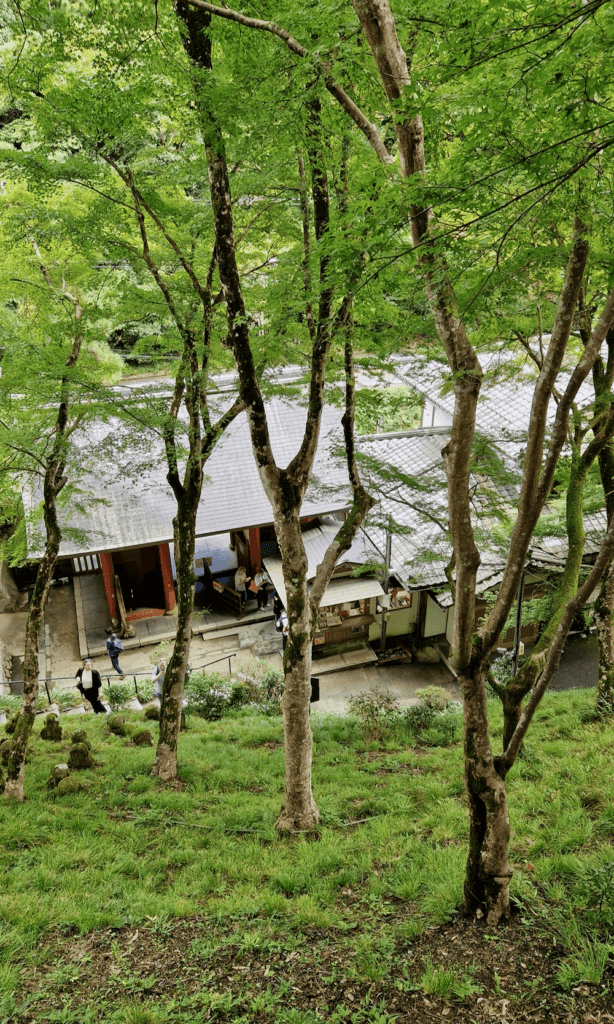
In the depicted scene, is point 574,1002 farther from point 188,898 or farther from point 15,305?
point 15,305

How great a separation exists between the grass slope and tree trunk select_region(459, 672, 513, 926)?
10.9 inches

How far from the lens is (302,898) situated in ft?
17.2

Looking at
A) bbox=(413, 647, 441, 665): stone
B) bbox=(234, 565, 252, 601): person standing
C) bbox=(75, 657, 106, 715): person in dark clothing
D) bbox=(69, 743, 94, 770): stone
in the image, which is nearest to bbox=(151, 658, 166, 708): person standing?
bbox=(75, 657, 106, 715): person in dark clothing

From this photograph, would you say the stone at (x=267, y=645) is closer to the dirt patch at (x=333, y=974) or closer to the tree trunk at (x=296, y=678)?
the tree trunk at (x=296, y=678)

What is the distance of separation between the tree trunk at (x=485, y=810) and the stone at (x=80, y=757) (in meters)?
6.48

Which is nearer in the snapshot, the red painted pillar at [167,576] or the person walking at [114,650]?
the person walking at [114,650]

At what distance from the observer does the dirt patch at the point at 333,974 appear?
378 centimetres

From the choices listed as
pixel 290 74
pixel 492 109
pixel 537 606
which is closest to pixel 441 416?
pixel 537 606

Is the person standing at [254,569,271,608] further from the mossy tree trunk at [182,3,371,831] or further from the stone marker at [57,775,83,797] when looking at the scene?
→ the mossy tree trunk at [182,3,371,831]

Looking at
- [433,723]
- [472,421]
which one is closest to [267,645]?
[433,723]

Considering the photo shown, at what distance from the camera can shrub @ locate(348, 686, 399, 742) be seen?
10289 mm

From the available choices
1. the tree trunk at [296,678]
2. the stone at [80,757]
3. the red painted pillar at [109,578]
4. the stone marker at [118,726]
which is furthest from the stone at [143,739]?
the red painted pillar at [109,578]

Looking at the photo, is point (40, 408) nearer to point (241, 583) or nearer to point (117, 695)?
point (117, 695)

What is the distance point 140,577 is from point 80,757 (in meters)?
9.07
